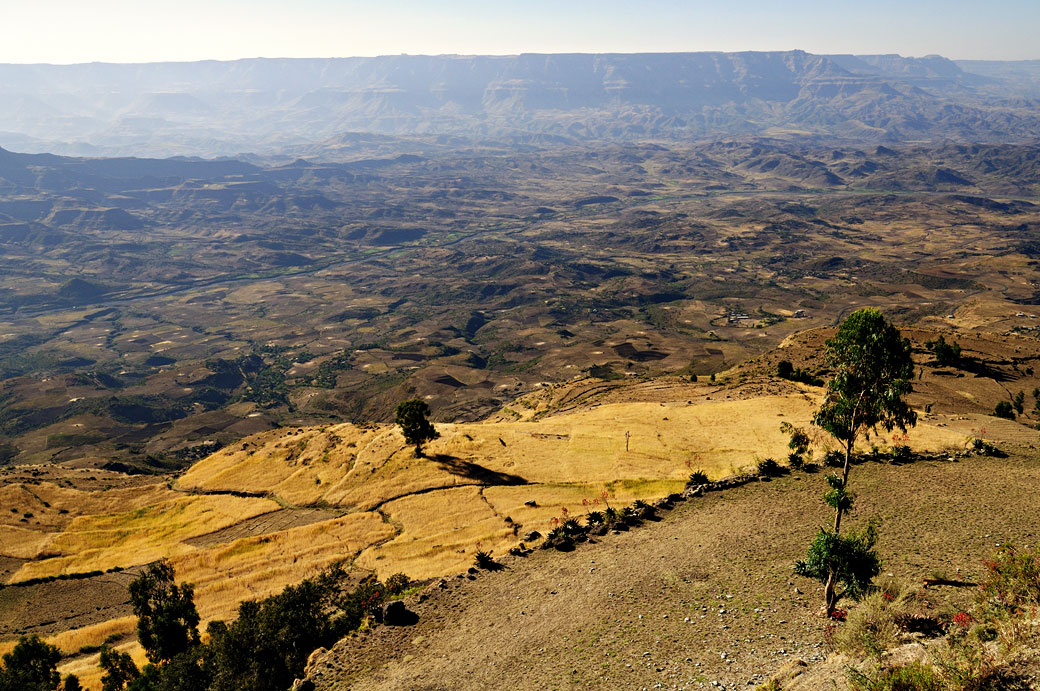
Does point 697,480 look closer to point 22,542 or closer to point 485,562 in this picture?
point 485,562

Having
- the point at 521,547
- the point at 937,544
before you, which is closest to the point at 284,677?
the point at 521,547

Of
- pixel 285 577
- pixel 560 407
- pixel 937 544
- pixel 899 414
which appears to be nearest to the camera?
pixel 899 414

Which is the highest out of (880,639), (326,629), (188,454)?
(880,639)

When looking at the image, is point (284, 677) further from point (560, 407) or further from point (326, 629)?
point (560, 407)

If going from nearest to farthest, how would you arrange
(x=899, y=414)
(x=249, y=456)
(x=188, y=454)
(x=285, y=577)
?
(x=899, y=414) → (x=285, y=577) → (x=249, y=456) → (x=188, y=454)

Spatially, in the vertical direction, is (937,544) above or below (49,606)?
above

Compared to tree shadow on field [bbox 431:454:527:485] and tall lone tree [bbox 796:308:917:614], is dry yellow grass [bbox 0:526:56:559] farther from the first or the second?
tall lone tree [bbox 796:308:917:614]

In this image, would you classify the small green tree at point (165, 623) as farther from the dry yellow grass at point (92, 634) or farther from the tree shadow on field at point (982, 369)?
the tree shadow on field at point (982, 369)
